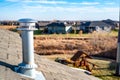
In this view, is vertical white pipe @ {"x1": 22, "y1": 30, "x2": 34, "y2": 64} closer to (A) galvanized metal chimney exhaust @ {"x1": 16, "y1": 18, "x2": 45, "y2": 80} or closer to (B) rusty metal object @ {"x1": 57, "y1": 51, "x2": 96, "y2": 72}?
(A) galvanized metal chimney exhaust @ {"x1": 16, "y1": 18, "x2": 45, "y2": 80}

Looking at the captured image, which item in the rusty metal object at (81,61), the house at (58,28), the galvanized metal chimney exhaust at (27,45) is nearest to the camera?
the galvanized metal chimney exhaust at (27,45)

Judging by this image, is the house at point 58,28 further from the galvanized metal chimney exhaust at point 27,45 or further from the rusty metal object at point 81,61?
the galvanized metal chimney exhaust at point 27,45

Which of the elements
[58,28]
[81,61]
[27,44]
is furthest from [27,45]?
[58,28]

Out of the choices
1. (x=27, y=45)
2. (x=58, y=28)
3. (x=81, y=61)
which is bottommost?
(x=81, y=61)

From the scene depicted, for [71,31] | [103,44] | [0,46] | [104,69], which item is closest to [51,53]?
[103,44]

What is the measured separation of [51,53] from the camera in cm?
3011

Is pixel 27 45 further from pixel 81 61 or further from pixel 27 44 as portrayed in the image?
pixel 81 61

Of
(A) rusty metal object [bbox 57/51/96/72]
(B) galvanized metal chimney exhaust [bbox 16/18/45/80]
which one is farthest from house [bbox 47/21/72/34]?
(B) galvanized metal chimney exhaust [bbox 16/18/45/80]

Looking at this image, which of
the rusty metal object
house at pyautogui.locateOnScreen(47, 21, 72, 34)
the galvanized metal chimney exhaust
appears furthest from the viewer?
house at pyautogui.locateOnScreen(47, 21, 72, 34)

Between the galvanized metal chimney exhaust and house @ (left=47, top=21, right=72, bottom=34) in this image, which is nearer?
the galvanized metal chimney exhaust

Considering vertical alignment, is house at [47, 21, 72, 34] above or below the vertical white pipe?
below

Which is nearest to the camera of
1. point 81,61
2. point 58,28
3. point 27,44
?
point 27,44

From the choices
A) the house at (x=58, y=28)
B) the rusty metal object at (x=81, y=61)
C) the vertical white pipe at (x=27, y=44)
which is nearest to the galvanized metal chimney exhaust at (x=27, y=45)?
the vertical white pipe at (x=27, y=44)

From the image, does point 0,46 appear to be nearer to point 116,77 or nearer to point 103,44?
point 116,77
